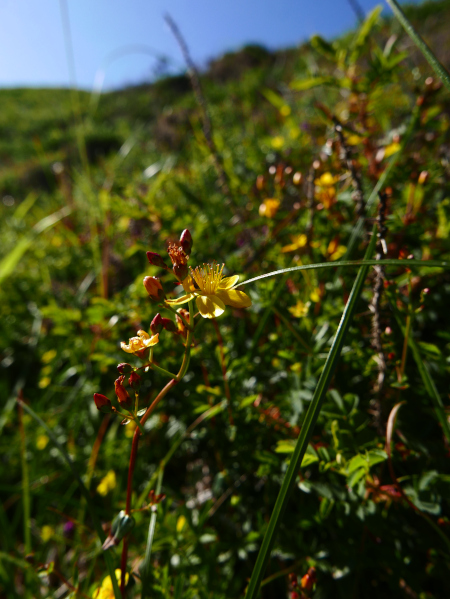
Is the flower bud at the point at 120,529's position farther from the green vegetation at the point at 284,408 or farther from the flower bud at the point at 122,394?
the flower bud at the point at 122,394

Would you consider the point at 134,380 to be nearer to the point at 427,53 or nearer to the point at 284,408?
the point at 284,408

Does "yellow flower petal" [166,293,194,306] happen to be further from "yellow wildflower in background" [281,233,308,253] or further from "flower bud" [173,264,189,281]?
"yellow wildflower in background" [281,233,308,253]

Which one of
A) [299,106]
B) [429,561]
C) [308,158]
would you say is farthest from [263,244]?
[299,106]

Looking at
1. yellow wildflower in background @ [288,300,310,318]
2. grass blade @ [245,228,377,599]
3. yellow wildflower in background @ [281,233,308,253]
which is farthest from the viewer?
yellow wildflower in background @ [281,233,308,253]

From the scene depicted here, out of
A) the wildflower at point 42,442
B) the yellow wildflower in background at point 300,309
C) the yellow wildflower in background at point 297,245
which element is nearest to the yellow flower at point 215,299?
the yellow wildflower in background at point 300,309

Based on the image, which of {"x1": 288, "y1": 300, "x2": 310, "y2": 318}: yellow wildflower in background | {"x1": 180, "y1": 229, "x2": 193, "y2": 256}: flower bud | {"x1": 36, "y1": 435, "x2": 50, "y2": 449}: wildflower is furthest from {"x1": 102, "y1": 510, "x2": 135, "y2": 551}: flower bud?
{"x1": 36, "y1": 435, "x2": 50, "y2": 449}: wildflower

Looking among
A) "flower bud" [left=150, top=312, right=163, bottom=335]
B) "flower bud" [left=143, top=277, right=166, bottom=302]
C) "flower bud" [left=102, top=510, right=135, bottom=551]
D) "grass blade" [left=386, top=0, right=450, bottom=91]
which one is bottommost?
"flower bud" [left=102, top=510, right=135, bottom=551]
